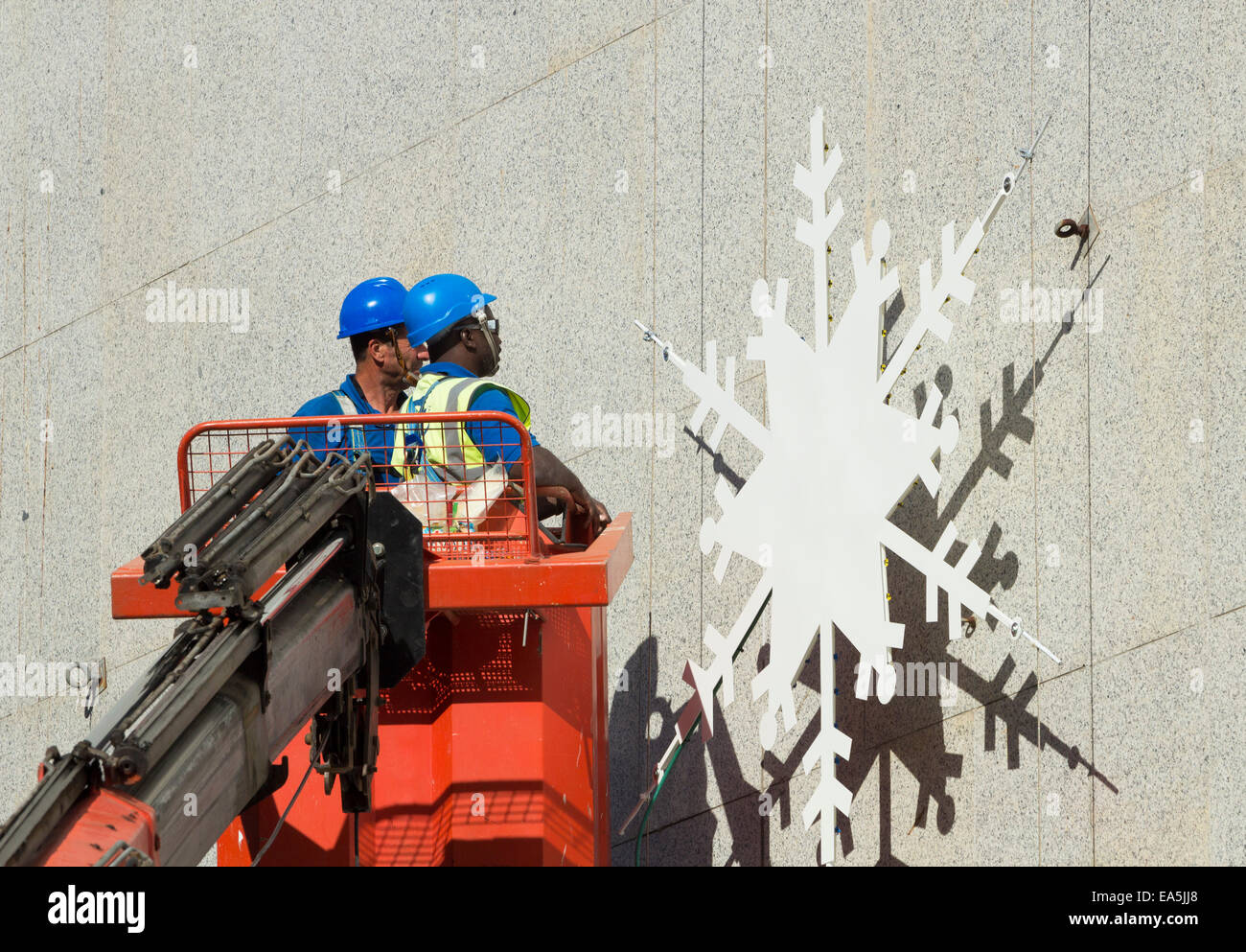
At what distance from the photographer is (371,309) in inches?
236

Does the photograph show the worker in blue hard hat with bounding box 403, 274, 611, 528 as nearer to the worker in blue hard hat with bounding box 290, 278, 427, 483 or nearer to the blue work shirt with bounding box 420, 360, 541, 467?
the blue work shirt with bounding box 420, 360, 541, 467

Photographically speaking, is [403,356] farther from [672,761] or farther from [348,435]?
[672,761]

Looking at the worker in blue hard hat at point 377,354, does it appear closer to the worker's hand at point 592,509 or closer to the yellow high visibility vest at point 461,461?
the yellow high visibility vest at point 461,461

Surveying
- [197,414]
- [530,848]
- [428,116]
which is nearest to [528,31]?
[428,116]

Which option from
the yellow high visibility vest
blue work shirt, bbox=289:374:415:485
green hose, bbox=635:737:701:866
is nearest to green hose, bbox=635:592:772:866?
Answer: green hose, bbox=635:737:701:866

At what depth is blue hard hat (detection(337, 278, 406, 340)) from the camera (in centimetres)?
599

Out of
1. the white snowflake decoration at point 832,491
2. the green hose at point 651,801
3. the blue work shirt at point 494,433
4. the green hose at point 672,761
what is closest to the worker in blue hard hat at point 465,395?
the blue work shirt at point 494,433

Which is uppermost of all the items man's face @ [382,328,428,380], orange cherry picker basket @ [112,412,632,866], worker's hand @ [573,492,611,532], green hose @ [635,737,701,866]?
man's face @ [382,328,428,380]

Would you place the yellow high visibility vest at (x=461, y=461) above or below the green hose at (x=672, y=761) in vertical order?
above

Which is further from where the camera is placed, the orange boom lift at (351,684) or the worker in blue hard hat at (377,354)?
the worker in blue hard hat at (377,354)

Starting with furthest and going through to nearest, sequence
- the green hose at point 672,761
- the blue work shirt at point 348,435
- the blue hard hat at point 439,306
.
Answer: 1. the green hose at point 672,761
2. the blue hard hat at point 439,306
3. the blue work shirt at point 348,435

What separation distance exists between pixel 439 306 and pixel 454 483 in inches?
40.7

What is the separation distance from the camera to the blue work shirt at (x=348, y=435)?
4895mm

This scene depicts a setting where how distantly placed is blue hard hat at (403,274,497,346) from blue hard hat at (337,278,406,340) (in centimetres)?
22
